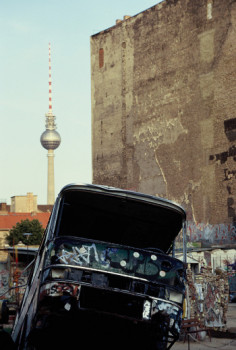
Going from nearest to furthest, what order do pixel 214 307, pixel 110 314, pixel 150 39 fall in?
1. pixel 110 314
2. pixel 214 307
3. pixel 150 39

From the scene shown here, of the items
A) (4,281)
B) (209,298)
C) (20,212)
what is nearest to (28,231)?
(20,212)

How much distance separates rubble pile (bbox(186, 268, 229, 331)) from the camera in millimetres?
17469

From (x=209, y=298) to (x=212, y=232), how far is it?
28.4 meters

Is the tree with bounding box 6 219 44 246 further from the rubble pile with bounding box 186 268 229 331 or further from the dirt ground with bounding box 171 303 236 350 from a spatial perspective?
the dirt ground with bounding box 171 303 236 350

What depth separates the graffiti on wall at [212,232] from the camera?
44844 mm

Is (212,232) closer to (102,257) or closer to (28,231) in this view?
(102,257)

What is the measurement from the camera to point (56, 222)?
1023 cm

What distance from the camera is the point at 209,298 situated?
18.0 meters

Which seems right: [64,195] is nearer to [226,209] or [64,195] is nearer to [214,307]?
[214,307]

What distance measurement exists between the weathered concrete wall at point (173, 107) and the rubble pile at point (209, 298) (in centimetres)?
2650

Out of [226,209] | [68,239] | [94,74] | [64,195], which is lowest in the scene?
[68,239]

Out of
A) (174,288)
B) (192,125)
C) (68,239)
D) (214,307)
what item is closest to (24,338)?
(68,239)

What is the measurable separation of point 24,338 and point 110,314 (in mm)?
1506

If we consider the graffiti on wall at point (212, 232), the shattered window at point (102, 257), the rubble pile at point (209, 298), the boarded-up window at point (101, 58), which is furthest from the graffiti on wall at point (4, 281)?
the shattered window at point (102, 257)
